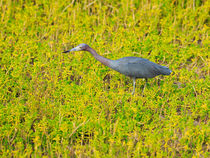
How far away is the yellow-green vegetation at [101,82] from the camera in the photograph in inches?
169

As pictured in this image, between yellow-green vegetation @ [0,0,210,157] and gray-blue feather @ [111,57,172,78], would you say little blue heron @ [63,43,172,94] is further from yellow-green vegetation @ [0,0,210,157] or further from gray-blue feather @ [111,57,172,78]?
yellow-green vegetation @ [0,0,210,157]

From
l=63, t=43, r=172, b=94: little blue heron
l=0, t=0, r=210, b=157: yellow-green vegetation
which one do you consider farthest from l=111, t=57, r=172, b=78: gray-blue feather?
l=0, t=0, r=210, b=157: yellow-green vegetation

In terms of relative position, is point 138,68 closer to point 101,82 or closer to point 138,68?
point 138,68

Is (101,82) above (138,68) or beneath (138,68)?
beneath

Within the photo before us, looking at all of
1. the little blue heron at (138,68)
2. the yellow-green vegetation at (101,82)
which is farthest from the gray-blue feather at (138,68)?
the yellow-green vegetation at (101,82)

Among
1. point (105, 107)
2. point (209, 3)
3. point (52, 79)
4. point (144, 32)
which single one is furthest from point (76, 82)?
point (209, 3)

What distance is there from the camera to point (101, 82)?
219 inches

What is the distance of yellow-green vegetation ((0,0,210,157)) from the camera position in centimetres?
430

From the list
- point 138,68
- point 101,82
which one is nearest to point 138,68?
point 138,68

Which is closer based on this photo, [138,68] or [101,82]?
[138,68]

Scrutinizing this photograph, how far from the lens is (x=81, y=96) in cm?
521

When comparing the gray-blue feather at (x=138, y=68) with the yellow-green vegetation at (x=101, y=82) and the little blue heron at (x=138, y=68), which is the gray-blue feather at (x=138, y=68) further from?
the yellow-green vegetation at (x=101, y=82)

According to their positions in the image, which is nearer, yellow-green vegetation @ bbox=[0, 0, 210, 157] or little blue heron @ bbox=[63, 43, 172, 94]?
yellow-green vegetation @ bbox=[0, 0, 210, 157]

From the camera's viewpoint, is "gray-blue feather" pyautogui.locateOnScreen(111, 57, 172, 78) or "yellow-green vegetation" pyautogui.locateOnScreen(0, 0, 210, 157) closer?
"yellow-green vegetation" pyautogui.locateOnScreen(0, 0, 210, 157)
